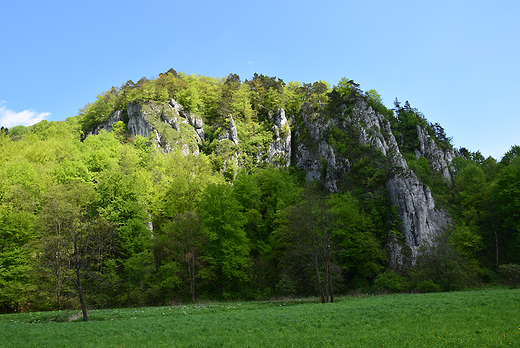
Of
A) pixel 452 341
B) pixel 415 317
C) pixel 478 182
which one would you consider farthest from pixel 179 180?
pixel 478 182

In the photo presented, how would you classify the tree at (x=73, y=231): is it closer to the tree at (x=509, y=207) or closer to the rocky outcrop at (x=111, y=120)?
the rocky outcrop at (x=111, y=120)

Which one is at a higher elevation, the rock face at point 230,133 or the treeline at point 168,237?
the rock face at point 230,133

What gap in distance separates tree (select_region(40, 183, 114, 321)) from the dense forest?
0.72 feet

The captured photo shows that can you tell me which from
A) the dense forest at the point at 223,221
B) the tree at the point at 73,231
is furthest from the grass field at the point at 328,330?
the tree at the point at 73,231

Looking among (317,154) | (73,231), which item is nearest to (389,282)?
(317,154)

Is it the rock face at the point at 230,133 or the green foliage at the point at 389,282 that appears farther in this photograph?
the rock face at the point at 230,133

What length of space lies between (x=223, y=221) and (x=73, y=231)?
18.7 meters

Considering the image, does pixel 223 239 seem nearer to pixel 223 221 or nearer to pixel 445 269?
pixel 223 221

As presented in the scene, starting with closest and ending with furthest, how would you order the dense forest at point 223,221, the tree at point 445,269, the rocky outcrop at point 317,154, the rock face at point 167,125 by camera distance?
the dense forest at point 223,221
the tree at point 445,269
the rocky outcrop at point 317,154
the rock face at point 167,125

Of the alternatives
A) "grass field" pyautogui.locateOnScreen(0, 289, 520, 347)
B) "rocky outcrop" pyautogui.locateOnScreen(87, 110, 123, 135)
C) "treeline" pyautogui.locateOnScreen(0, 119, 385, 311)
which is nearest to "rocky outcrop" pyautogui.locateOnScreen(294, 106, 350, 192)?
"treeline" pyautogui.locateOnScreen(0, 119, 385, 311)

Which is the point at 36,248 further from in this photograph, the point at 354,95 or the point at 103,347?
the point at 354,95

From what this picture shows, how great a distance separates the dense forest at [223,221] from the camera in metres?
28.5

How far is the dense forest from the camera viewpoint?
28547 mm

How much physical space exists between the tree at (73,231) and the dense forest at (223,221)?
0.72ft
